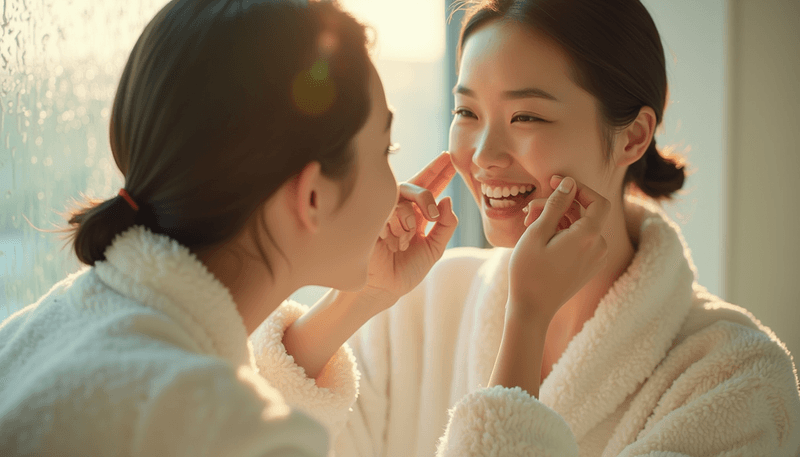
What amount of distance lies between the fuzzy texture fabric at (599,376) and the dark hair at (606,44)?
0.24m

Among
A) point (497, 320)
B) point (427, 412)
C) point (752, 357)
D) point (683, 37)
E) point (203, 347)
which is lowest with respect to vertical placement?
point (427, 412)

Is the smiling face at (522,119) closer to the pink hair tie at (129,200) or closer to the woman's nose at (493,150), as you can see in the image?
the woman's nose at (493,150)

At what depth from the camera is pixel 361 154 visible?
759mm

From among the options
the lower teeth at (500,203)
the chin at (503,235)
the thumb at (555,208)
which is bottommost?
the chin at (503,235)

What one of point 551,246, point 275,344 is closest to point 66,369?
point 275,344

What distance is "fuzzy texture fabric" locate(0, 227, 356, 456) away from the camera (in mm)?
451

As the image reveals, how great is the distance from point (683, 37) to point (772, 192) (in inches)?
22.6

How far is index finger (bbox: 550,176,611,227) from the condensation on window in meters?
0.88

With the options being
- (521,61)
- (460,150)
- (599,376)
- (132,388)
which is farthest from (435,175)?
(132,388)

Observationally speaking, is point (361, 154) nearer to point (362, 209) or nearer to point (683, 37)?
point (362, 209)

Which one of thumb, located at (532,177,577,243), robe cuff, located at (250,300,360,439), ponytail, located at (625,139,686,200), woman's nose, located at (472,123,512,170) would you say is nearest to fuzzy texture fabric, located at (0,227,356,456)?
robe cuff, located at (250,300,360,439)

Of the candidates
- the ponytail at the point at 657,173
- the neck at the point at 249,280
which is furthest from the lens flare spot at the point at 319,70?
the ponytail at the point at 657,173

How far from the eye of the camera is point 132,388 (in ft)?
1.52

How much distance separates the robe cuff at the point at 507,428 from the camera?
722 mm
